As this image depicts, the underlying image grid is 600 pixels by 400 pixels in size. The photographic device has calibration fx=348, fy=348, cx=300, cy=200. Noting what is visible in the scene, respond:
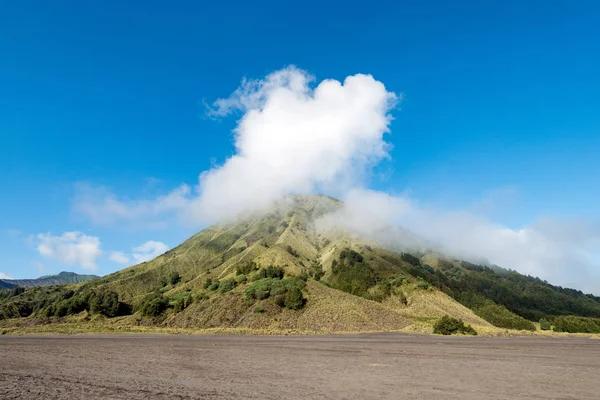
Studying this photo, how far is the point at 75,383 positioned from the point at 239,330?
49.8 metres

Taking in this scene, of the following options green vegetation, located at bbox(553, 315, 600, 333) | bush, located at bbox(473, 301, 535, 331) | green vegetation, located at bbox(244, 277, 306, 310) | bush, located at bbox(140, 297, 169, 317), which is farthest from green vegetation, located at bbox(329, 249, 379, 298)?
bush, located at bbox(140, 297, 169, 317)

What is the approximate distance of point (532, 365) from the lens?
23.0 m

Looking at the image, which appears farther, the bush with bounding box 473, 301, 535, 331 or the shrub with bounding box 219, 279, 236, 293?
the bush with bounding box 473, 301, 535, 331

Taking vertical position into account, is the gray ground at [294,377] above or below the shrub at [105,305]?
above

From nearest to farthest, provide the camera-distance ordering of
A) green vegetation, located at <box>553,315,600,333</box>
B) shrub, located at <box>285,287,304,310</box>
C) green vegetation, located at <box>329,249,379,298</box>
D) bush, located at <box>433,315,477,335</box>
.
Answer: bush, located at <box>433,315,477,335</box>
shrub, located at <box>285,287,304,310</box>
green vegetation, located at <box>553,315,600,333</box>
green vegetation, located at <box>329,249,379,298</box>

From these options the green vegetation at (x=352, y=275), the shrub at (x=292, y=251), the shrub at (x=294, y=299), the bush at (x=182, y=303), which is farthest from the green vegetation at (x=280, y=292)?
the shrub at (x=292, y=251)

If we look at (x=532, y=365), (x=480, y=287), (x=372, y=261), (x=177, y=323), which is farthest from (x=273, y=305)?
(x=480, y=287)

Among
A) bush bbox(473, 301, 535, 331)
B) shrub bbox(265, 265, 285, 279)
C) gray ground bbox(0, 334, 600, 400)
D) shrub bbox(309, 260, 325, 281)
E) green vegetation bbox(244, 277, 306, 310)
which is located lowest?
bush bbox(473, 301, 535, 331)

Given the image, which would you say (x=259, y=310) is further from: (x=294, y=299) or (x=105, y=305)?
(x=105, y=305)

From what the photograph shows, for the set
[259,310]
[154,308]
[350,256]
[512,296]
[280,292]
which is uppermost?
[350,256]

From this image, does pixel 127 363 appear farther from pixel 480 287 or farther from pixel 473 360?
pixel 480 287

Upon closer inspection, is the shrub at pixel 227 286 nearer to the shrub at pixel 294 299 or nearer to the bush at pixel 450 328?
the shrub at pixel 294 299

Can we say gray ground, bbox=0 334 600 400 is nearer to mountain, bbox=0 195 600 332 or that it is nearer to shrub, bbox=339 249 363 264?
mountain, bbox=0 195 600 332

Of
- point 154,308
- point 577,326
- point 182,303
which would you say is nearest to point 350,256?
point 182,303
